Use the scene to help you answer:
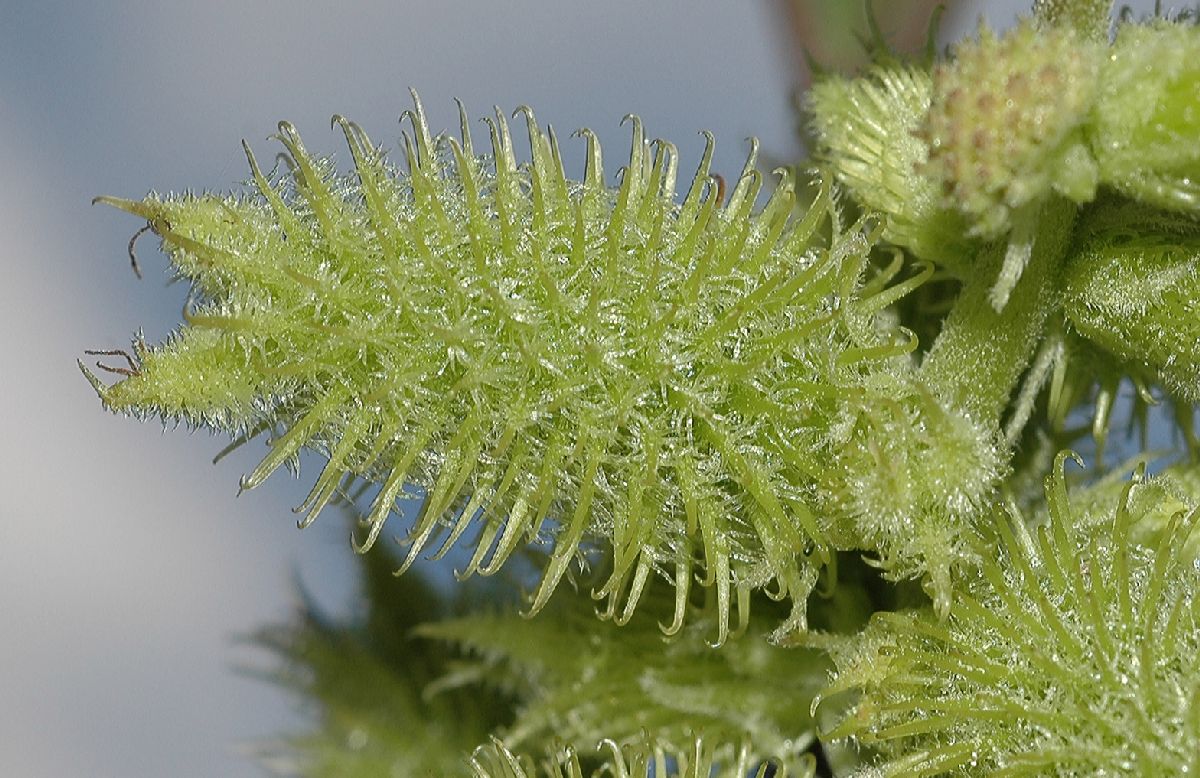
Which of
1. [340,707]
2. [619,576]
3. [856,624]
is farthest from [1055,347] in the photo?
[340,707]

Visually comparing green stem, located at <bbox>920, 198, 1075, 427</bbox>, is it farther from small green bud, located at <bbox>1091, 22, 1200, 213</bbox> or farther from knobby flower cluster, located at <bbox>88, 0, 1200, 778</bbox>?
small green bud, located at <bbox>1091, 22, 1200, 213</bbox>

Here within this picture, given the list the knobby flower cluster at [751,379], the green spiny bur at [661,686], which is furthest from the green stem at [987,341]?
the green spiny bur at [661,686]

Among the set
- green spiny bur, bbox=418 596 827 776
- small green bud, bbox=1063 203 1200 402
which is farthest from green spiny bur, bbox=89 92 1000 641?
green spiny bur, bbox=418 596 827 776

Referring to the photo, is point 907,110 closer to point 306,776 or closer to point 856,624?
point 856,624

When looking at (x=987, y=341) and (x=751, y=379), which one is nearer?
(x=751, y=379)

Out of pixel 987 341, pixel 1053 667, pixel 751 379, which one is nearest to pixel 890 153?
pixel 987 341

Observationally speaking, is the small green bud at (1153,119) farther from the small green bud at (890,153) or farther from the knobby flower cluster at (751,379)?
the small green bud at (890,153)

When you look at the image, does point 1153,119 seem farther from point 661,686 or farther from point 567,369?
point 661,686
